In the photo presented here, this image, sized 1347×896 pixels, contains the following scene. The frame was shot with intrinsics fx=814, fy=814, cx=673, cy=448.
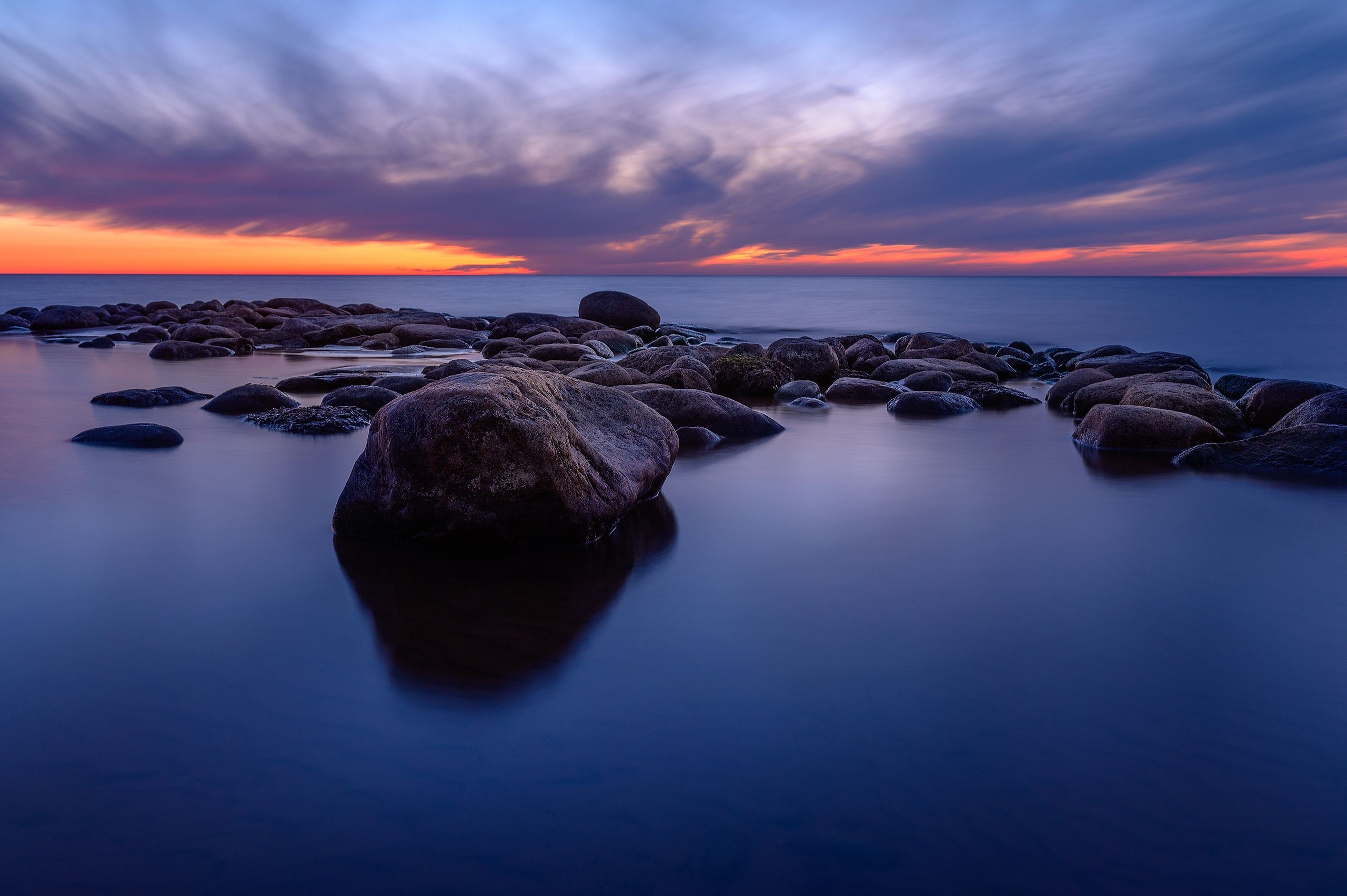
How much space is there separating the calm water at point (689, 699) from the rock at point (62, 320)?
23.6 m

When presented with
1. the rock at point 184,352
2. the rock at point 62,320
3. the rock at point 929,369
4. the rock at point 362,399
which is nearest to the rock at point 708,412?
the rock at point 362,399

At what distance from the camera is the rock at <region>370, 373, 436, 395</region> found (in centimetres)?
1028

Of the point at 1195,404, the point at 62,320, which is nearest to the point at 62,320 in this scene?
the point at 62,320

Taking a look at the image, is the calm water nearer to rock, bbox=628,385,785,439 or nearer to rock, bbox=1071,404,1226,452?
rock, bbox=1071,404,1226,452

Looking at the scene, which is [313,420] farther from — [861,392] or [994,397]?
[994,397]

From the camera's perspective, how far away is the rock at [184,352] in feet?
53.7

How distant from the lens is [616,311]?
80.0 feet

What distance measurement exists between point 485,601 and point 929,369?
10.7 metres

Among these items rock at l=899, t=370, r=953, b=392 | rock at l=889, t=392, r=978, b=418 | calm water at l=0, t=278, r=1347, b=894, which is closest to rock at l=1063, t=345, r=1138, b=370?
rock at l=899, t=370, r=953, b=392

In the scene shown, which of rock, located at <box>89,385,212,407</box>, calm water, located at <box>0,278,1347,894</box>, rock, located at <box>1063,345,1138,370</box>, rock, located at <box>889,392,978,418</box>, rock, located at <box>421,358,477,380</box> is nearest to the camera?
calm water, located at <box>0,278,1347,894</box>

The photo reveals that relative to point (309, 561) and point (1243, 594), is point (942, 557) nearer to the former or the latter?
point (1243, 594)

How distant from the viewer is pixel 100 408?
31.6 feet

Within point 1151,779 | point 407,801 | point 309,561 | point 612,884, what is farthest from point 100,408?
point 1151,779

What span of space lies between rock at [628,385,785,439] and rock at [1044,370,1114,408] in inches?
189
